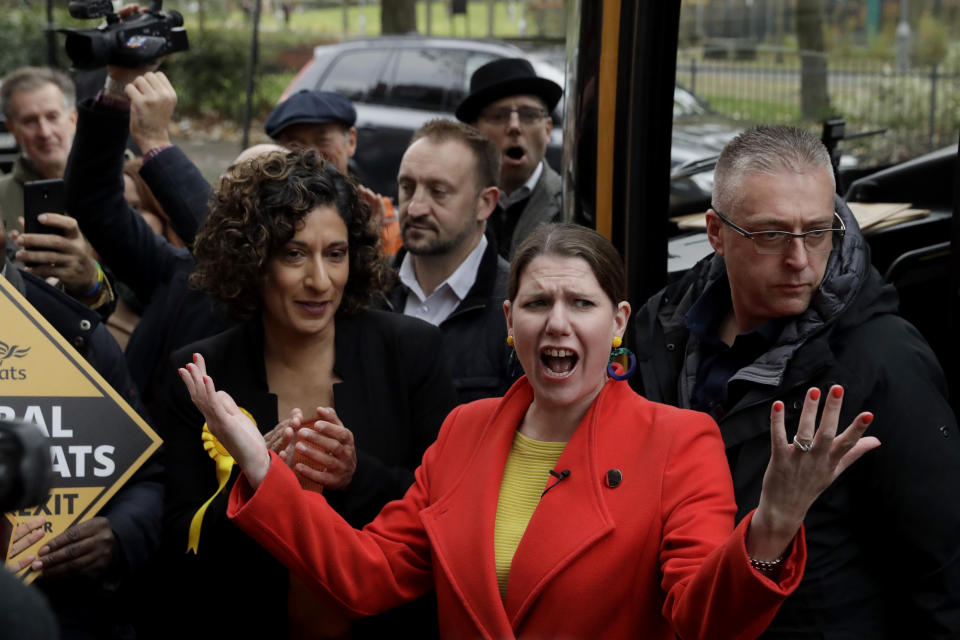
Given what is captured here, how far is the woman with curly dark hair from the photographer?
9.90 ft

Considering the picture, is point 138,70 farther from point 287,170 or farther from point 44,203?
point 287,170

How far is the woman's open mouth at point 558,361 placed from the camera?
8.50 feet

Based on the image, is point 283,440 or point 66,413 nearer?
point 283,440

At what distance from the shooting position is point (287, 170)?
3.34 m

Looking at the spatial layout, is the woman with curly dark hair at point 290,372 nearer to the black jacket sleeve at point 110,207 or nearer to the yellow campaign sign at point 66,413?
the yellow campaign sign at point 66,413

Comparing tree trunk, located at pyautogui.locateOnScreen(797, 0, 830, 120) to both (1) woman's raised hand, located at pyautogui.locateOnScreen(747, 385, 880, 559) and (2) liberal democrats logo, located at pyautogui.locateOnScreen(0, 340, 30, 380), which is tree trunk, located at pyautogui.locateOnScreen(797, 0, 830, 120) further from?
(1) woman's raised hand, located at pyautogui.locateOnScreen(747, 385, 880, 559)

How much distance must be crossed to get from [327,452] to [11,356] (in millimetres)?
840

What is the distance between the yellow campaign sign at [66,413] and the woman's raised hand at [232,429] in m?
0.69

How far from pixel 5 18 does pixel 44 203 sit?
61.9 feet

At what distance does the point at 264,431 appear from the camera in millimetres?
3164

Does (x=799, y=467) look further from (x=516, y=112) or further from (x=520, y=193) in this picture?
(x=516, y=112)

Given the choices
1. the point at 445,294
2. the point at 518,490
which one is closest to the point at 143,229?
the point at 445,294

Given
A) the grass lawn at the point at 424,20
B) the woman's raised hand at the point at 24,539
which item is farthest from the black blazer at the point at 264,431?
the grass lawn at the point at 424,20

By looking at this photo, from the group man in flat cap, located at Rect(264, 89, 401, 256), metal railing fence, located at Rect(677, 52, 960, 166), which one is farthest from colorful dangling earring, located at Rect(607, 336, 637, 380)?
metal railing fence, located at Rect(677, 52, 960, 166)
